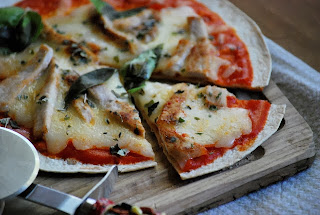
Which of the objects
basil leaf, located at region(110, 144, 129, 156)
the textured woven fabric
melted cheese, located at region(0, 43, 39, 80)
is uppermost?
melted cheese, located at region(0, 43, 39, 80)

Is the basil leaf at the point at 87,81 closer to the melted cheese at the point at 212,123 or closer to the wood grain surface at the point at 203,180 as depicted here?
the wood grain surface at the point at 203,180

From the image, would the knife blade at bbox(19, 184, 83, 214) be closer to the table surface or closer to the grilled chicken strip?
the grilled chicken strip

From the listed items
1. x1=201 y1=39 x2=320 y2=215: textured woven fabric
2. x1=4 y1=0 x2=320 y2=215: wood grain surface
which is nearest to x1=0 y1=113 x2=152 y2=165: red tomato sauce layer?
x1=4 y1=0 x2=320 y2=215: wood grain surface

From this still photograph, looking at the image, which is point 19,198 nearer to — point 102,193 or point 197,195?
point 102,193

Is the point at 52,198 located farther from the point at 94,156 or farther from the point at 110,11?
the point at 110,11

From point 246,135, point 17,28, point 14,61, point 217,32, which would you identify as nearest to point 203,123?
point 246,135

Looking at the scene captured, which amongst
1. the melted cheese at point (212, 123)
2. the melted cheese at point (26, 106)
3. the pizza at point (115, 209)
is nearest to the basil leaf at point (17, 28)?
the melted cheese at point (26, 106)
